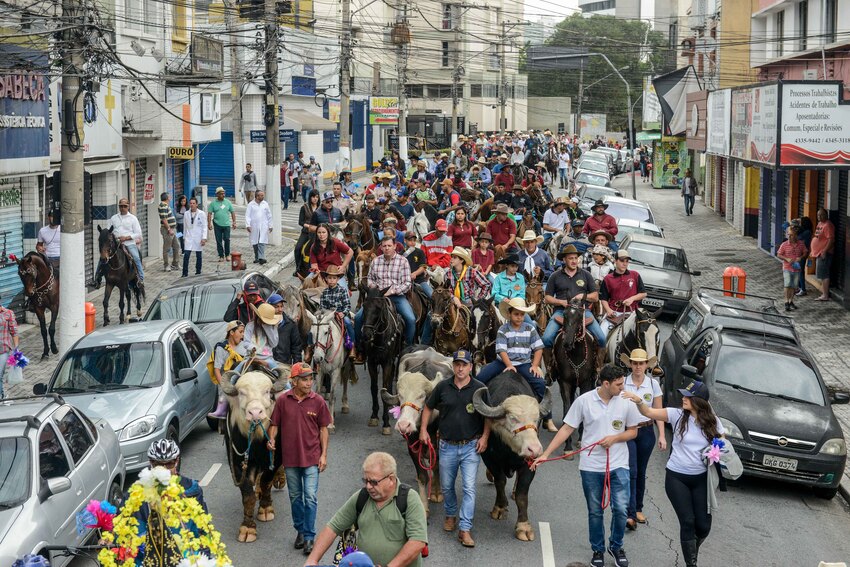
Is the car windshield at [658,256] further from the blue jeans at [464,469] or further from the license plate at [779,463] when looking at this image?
the blue jeans at [464,469]

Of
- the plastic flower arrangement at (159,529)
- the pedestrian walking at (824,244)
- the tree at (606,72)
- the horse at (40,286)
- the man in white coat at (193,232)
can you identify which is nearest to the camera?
the plastic flower arrangement at (159,529)

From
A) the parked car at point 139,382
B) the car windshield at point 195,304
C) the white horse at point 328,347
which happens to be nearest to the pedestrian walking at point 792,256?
the car windshield at point 195,304

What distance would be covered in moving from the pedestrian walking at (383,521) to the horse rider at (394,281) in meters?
8.51

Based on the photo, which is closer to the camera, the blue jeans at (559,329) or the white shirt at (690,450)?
the white shirt at (690,450)

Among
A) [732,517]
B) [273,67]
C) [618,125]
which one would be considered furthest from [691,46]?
[618,125]

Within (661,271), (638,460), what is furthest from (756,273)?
(638,460)

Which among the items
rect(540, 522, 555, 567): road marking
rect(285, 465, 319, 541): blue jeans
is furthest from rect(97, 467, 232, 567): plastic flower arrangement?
rect(540, 522, 555, 567): road marking

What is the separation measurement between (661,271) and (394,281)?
10.3 metres

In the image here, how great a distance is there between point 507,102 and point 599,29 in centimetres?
1997

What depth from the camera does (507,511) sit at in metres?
11.9

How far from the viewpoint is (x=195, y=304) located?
17.4 meters

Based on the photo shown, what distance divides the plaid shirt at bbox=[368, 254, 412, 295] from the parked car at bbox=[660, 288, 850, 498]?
3.86 m

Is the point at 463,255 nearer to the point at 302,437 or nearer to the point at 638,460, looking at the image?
the point at 638,460

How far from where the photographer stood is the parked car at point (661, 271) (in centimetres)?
2405
